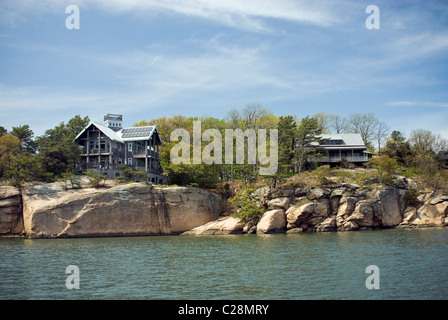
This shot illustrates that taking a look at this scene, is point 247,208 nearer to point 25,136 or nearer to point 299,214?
point 299,214

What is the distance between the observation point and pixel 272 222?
148ft

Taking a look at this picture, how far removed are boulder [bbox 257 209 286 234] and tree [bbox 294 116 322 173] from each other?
15962 mm

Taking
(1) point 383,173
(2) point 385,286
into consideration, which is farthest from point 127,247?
(1) point 383,173

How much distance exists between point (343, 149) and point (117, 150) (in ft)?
137

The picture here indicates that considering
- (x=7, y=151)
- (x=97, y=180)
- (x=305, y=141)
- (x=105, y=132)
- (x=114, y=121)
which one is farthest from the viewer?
(x=114, y=121)

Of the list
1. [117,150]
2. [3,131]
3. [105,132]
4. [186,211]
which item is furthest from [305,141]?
[3,131]

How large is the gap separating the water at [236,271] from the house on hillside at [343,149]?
113 feet

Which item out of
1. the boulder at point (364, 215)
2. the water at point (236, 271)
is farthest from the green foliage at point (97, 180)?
the boulder at point (364, 215)

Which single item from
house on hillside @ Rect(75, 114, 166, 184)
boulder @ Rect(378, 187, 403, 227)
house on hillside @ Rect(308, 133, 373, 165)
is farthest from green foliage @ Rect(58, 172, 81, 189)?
boulder @ Rect(378, 187, 403, 227)

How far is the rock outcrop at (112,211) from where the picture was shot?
4391 centimetres

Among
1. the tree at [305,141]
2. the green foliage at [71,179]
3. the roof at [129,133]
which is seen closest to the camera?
the green foliage at [71,179]

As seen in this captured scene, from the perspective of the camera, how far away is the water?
17.4 metres

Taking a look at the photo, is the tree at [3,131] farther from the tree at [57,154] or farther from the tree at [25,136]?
the tree at [57,154]

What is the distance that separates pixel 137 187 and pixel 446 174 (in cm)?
4444
